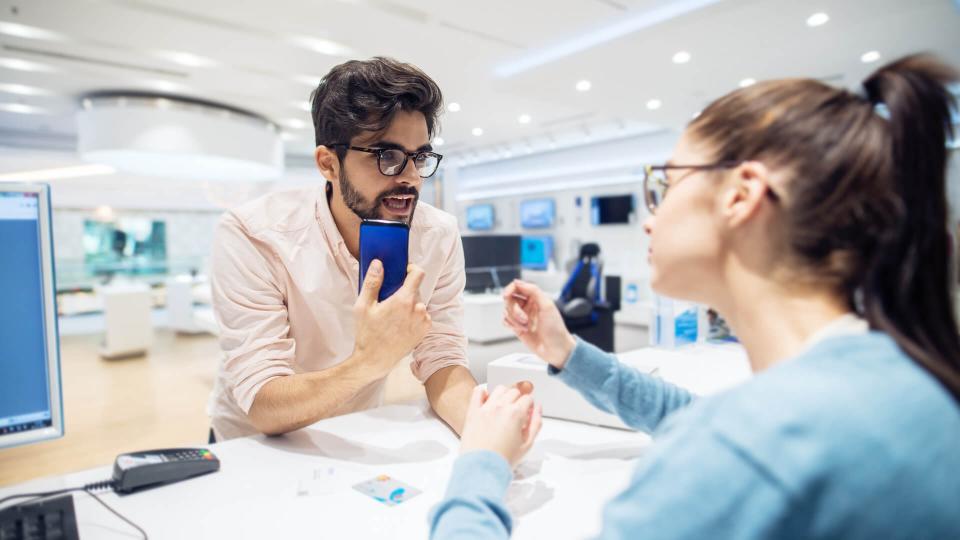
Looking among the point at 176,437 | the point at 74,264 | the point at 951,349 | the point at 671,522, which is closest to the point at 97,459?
the point at 176,437

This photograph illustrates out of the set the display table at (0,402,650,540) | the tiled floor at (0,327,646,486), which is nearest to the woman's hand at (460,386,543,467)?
the display table at (0,402,650,540)

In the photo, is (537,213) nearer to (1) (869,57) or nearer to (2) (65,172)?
(1) (869,57)

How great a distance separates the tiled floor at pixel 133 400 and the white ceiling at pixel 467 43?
2.73 metres

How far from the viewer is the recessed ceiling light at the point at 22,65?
4.63 meters

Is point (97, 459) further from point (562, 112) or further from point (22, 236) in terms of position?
point (562, 112)

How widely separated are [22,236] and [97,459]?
9.82 feet

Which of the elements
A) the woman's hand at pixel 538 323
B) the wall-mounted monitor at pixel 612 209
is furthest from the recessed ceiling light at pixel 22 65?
the wall-mounted monitor at pixel 612 209

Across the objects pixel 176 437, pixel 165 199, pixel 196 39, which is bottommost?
pixel 176 437

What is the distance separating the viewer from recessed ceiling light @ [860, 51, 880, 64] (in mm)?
4590

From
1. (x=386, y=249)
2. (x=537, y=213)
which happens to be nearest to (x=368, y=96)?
(x=386, y=249)

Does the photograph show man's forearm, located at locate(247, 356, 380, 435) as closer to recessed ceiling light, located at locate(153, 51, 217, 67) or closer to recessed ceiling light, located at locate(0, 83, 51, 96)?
recessed ceiling light, located at locate(153, 51, 217, 67)

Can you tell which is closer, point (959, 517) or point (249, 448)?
point (959, 517)

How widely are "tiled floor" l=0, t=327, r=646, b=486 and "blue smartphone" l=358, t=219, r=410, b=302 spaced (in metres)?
0.41

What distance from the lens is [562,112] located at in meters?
6.96
